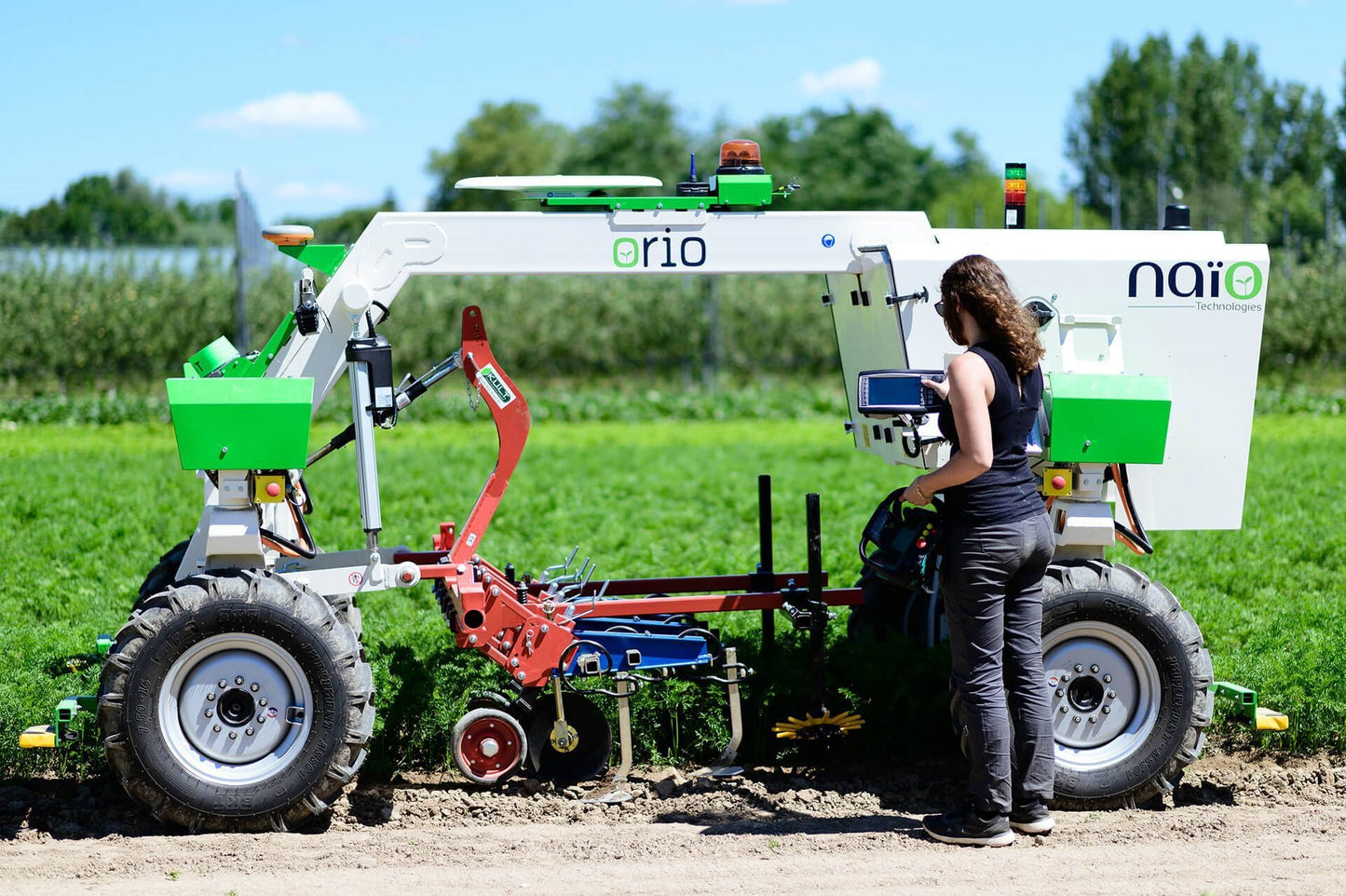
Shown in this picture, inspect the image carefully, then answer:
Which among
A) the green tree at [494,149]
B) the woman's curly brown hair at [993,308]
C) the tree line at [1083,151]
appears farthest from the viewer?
the green tree at [494,149]

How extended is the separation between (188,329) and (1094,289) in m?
18.1

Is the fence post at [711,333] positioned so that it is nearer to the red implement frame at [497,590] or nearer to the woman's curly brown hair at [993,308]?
the red implement frame at [497,590]

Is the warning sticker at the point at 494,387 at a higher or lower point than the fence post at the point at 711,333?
lower

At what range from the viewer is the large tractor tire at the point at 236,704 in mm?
5188

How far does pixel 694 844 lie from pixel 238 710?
181 cm

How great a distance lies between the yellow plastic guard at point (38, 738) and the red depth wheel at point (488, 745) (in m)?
1.56

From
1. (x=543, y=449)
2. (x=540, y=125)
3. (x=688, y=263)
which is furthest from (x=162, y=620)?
(x=540, y=125)

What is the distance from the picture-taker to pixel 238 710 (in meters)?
5.36

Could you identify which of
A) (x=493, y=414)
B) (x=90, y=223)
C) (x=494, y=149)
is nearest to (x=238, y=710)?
(x=493, y=414)

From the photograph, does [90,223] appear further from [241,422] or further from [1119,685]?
[1119,685]

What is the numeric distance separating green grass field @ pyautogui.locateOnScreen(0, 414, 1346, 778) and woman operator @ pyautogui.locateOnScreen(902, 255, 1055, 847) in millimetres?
890

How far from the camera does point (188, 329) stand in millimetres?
21312

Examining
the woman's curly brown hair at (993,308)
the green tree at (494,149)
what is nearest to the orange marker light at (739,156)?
the woman's curly brown hair at (993,308)

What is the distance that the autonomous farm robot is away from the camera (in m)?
5.26
